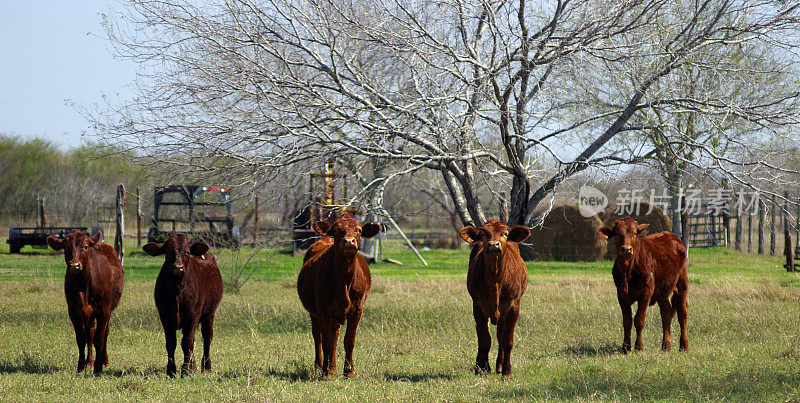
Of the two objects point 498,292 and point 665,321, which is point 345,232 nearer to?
point 498,292

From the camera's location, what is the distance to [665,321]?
27.5ft

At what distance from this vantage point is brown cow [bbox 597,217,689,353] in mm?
8133

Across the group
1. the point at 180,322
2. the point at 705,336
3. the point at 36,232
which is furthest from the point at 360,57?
the point at 36,232

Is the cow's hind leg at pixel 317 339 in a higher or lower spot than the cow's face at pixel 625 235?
lower

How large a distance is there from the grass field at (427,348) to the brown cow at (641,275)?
32cm

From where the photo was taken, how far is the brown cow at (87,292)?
7027mm

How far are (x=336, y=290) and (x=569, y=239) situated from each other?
17.0 m

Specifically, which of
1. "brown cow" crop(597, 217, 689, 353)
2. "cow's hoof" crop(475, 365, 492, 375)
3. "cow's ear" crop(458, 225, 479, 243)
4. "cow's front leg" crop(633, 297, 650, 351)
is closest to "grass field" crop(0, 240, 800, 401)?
"cow's hoof" crop(475, 365, 492, 375)

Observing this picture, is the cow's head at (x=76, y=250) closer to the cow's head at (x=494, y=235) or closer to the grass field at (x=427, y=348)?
the grass field at (x=427, y=348)

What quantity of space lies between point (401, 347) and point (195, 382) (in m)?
2.74

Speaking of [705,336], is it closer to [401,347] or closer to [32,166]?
[401,347]

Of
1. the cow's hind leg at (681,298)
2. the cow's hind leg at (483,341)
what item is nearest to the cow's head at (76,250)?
the cow's hind leg at (483,341)

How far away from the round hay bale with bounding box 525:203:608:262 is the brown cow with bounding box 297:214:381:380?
15.9m

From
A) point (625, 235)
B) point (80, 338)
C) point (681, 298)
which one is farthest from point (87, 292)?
point (681, 298)
